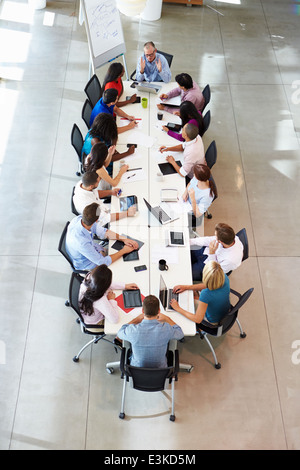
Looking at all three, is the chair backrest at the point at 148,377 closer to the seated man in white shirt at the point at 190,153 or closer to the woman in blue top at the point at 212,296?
the woman in blue top at the point at 212,296

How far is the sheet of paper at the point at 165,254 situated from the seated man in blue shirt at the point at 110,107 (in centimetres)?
187

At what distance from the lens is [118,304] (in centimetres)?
421

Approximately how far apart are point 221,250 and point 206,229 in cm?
129

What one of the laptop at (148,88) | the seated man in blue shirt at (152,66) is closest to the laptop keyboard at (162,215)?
the laptop at (148,88)

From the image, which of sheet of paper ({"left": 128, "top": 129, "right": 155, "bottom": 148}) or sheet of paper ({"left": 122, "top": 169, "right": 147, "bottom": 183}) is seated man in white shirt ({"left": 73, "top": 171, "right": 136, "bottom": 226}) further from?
sheet of paper ({"left": 128, "top": 129, "right": 155, "bottom": 148})

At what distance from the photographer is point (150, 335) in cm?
379

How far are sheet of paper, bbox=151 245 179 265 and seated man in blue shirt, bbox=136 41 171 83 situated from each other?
294 cm

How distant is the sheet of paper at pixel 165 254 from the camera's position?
4531mm

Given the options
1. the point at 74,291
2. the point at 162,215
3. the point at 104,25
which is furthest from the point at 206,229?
the point at 104,25

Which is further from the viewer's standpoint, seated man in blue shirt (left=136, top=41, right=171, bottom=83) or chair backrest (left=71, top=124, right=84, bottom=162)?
seated man in blue shirt (left=136, top=41, right=171, bottom=83)

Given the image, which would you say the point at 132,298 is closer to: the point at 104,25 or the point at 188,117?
the point at 188,117

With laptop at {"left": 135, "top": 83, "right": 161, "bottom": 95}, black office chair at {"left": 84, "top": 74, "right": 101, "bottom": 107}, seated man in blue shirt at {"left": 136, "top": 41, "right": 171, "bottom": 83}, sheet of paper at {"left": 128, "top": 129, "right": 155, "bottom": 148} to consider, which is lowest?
sheet of paper at {"left": 128, "top": 129, "right": 155, "bottom": 148}

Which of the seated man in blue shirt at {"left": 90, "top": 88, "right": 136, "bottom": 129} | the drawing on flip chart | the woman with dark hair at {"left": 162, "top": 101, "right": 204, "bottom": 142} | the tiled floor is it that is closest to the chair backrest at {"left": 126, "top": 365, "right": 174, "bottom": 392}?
the tiled floor

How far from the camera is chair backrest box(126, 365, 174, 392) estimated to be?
12.1ft
